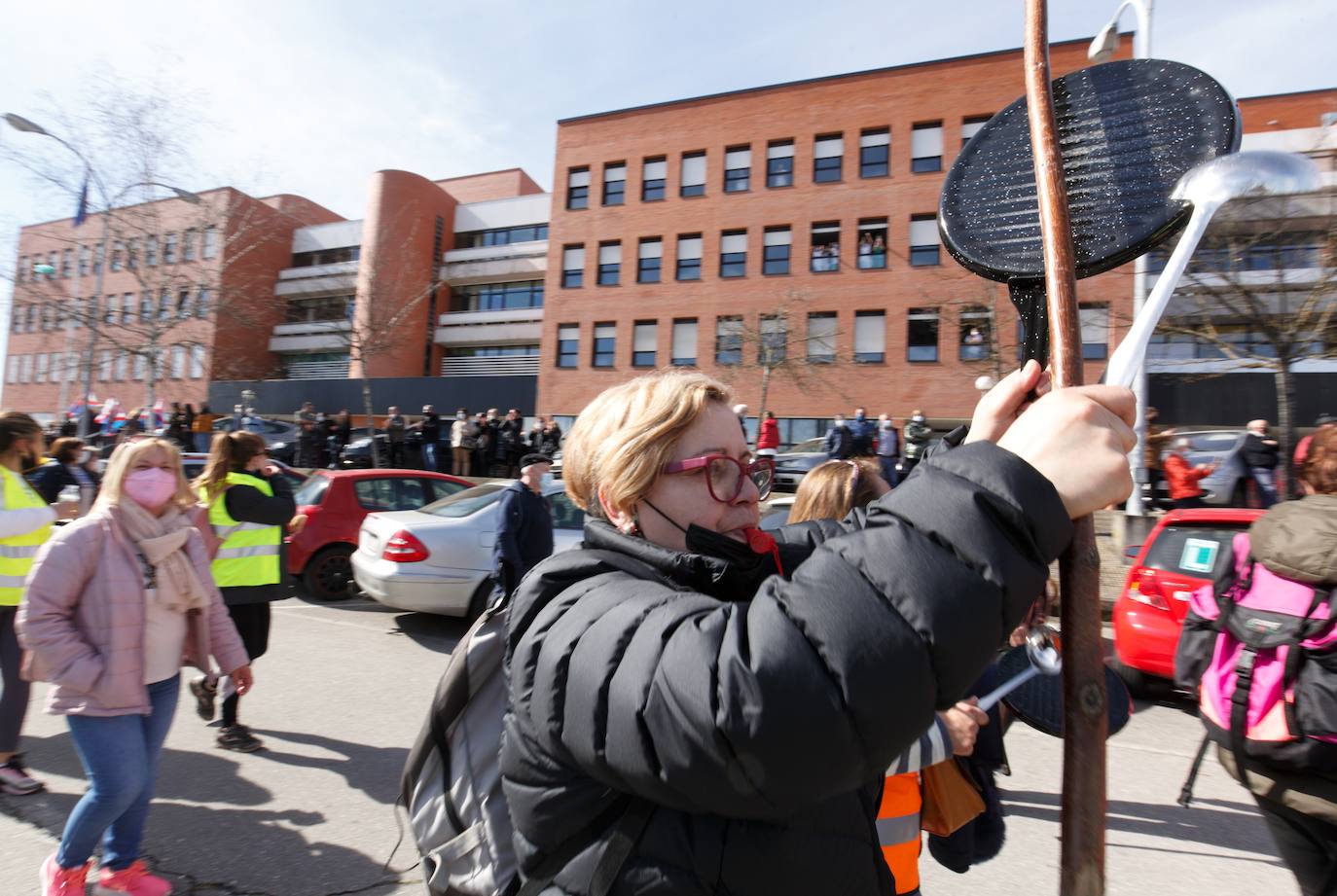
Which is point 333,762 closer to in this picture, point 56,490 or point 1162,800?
point 56,490

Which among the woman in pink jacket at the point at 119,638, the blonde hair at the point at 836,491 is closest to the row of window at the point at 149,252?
the woman in pink jacket at the point at 119,638

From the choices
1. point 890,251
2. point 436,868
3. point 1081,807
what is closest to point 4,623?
point 436,868

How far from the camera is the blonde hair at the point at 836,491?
3111 millimetres

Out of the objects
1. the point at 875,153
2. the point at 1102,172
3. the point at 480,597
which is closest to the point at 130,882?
the point at 1102,172

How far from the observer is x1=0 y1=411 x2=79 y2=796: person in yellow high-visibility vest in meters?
3.85

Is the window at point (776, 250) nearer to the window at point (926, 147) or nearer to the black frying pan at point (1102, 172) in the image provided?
the window at point (926, 147)

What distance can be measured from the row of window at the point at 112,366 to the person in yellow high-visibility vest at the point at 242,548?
1515 cm

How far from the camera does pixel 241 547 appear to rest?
15.7 feet

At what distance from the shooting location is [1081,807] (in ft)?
3.21

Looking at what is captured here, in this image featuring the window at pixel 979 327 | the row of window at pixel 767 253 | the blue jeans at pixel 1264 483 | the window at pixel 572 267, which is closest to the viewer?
the blue jeans at pixel 1264 483

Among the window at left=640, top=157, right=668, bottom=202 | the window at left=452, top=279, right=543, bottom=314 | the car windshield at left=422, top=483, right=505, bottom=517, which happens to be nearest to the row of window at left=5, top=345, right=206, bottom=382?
the car windshield at left=422, top=483, right=505, bottom=517

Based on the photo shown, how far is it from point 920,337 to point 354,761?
992 inches

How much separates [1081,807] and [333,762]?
453cm

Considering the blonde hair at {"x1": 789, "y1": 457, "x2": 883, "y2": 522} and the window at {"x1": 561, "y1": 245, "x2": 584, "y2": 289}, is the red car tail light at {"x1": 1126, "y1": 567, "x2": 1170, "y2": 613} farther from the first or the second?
the window at {"x1": 561, "y1": 245, "x2": 584, "y2": 289}
